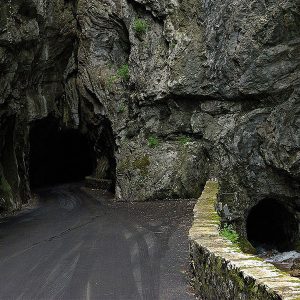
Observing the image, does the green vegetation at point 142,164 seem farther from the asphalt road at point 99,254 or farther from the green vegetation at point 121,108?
the green vegetation at point 121,108

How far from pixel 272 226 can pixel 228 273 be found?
59.7ft

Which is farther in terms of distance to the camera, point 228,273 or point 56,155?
point 56,155

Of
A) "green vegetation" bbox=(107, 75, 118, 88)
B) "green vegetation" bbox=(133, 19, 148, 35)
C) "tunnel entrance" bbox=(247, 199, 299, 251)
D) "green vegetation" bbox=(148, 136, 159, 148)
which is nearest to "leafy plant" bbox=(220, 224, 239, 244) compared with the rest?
"tunnel entrance" bbox=(247, 199, 299, 251)

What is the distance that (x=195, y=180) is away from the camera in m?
20.5

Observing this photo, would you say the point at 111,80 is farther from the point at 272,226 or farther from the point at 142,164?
the point at 272,226

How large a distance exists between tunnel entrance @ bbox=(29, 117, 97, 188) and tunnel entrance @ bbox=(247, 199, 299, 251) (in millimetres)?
17243

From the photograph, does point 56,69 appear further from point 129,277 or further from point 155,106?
point 129,277

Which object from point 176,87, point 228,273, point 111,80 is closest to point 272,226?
point 176,87

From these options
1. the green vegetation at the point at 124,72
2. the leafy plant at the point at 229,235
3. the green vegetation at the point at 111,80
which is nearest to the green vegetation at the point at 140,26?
the green vegetation at the point at 124,72

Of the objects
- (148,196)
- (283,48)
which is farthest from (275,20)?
(148,196)

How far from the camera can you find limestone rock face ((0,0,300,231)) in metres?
19.0

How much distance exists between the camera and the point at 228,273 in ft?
18.2

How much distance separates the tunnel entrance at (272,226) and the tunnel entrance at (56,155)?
17243mm

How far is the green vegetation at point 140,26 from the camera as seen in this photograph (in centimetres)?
2353
